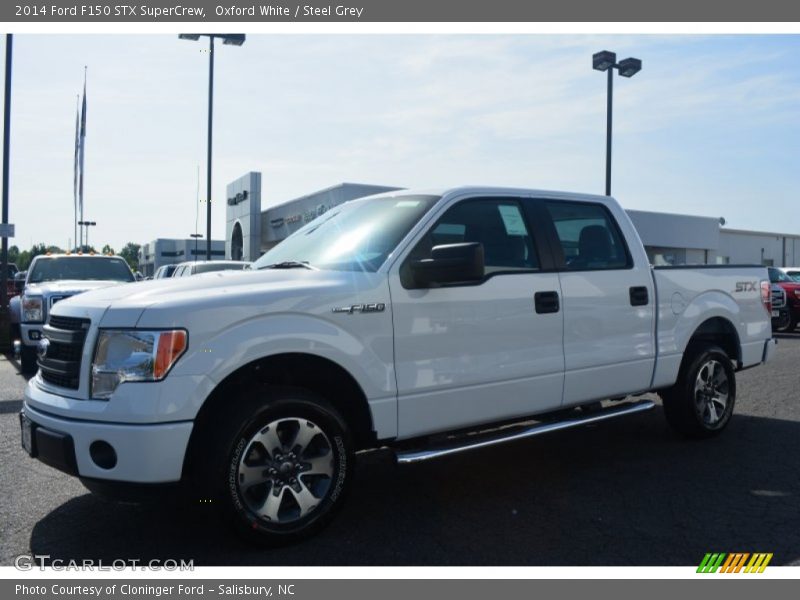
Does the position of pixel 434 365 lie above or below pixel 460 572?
above

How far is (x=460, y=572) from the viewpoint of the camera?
11.5 ft

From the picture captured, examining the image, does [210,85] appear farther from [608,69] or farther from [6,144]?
[608,69]

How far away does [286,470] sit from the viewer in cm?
384

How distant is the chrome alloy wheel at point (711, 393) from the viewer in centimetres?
610

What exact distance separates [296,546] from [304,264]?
165cm

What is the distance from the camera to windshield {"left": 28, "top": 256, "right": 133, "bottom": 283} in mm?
11695

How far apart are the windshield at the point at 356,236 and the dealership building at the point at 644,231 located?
82.3 ft

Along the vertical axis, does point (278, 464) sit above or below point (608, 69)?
below

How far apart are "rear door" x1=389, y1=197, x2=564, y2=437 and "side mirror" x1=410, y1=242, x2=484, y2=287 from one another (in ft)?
0.43

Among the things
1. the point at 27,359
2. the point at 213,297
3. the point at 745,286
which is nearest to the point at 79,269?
the point at 27,359

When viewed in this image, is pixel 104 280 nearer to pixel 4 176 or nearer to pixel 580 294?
pixel 4 176

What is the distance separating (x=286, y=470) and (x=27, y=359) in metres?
7.71

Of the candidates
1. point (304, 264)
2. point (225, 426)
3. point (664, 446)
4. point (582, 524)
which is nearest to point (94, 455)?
point (225, 426)
